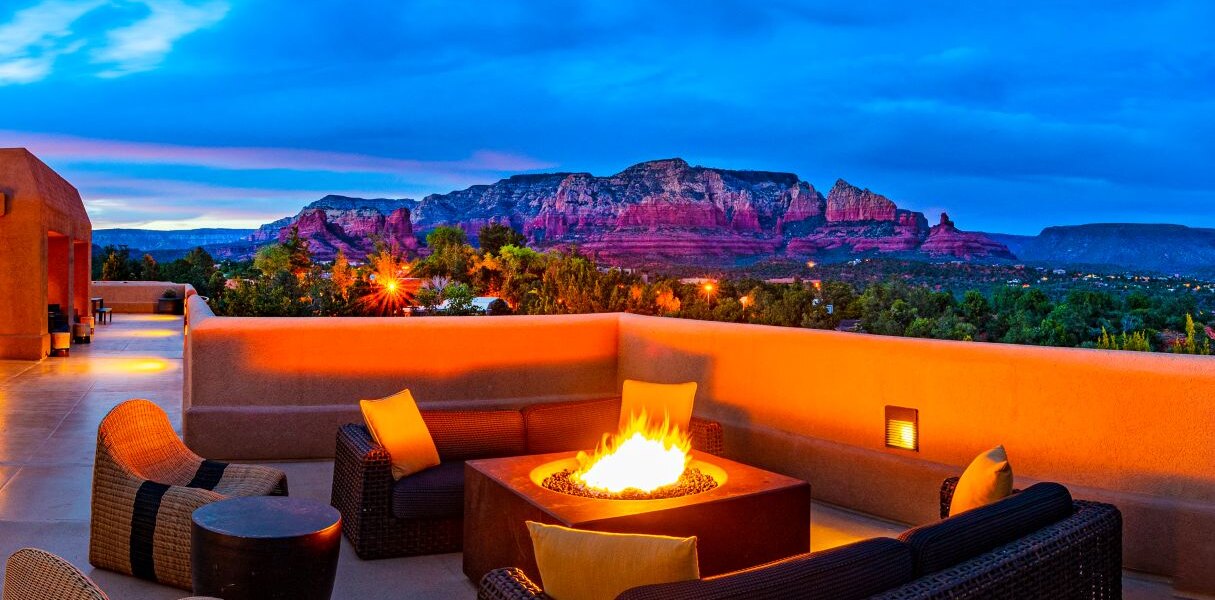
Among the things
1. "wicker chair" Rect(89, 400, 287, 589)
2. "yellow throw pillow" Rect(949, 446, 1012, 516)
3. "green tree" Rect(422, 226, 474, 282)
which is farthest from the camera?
"green tree" Rect(422, 226, 474, 282)

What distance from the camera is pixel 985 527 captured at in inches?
93.1

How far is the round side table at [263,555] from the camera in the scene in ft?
9.10

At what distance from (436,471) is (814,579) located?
2795mm

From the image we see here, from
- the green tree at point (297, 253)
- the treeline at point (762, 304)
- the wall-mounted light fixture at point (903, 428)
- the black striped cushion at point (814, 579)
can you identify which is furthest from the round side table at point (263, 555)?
the green tree at point (297, 253)

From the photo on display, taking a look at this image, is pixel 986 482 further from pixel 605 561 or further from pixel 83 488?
pixel 83 488

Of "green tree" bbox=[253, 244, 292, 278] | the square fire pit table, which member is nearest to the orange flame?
the square fire pit table

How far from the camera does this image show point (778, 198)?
49.8 meters

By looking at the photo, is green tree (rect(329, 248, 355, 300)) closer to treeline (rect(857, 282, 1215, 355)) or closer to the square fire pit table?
treeline (rect(857, 282, 1215, 355))

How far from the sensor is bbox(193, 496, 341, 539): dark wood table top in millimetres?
2830

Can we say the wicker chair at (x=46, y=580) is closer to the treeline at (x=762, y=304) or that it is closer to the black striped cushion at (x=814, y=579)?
the black striped cushion at (x=814, y=579)

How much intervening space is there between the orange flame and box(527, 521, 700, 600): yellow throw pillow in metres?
1.71

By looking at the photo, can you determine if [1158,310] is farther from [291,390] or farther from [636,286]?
[291,390]

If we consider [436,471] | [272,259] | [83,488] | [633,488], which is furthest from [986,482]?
[272,259]

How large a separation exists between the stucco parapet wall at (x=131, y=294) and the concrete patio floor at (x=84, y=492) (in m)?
15.6
